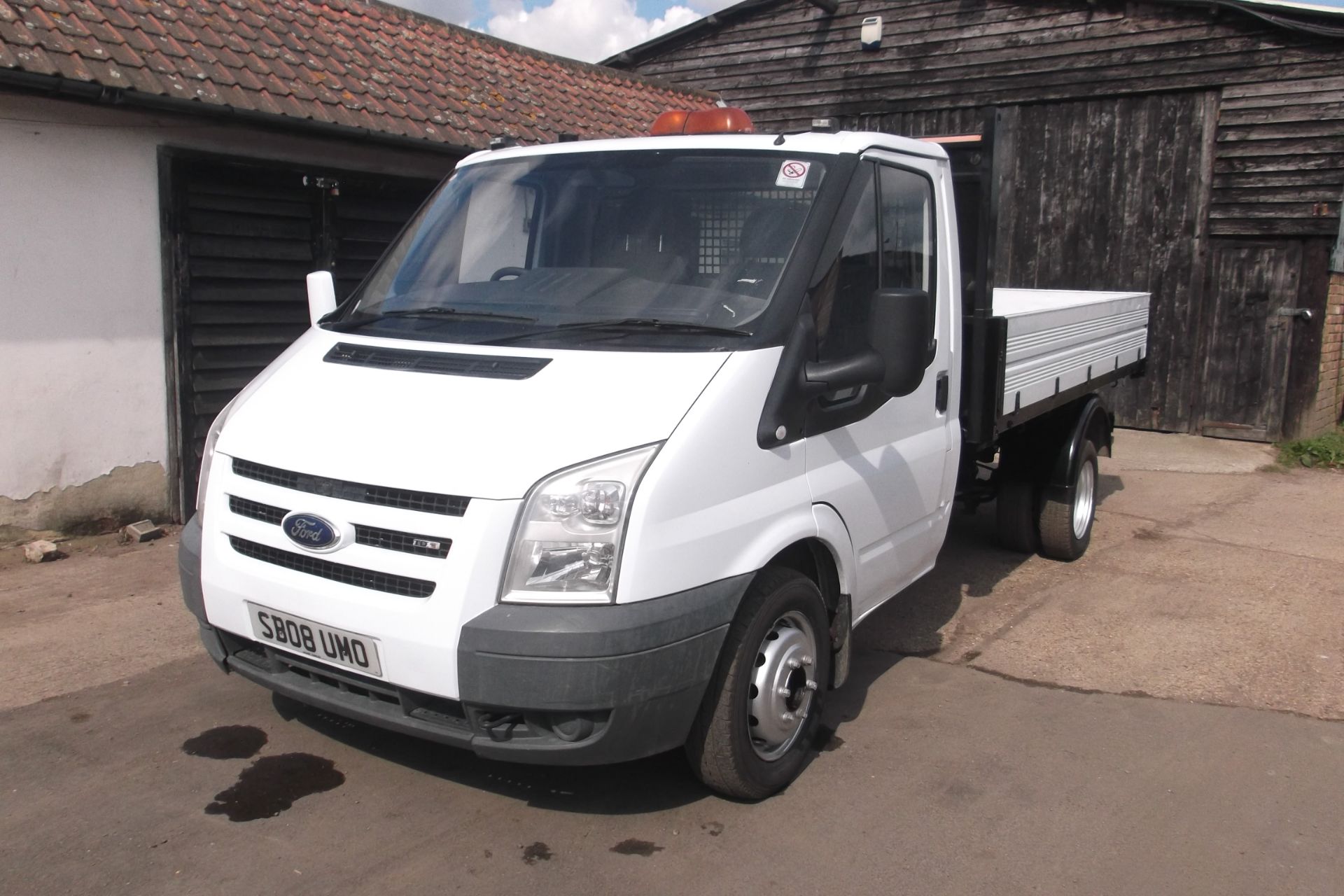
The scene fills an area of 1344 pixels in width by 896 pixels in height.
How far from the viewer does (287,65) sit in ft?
26.1

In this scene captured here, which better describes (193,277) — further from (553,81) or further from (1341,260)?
(1341,260)

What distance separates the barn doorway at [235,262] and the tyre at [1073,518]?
5.38m

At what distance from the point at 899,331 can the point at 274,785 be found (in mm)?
2607

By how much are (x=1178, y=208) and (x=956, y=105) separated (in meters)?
2.82

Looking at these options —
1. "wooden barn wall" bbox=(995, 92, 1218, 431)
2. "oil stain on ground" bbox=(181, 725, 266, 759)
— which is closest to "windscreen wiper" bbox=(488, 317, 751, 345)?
"oil stain on ground" bbox=(181, 725, 266, 759)

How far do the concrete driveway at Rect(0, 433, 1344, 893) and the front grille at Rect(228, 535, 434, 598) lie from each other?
2.75 ft

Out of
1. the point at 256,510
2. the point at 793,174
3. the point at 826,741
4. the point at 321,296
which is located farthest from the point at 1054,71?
the point at 256,510

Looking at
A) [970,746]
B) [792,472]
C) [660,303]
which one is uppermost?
[660,303]

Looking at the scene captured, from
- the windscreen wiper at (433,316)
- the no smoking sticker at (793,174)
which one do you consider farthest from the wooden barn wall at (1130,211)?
the windscreen wiper at (433,316)

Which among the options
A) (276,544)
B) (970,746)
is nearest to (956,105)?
(970,746)

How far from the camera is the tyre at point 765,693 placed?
3.39 m

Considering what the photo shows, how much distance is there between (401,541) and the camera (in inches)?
123

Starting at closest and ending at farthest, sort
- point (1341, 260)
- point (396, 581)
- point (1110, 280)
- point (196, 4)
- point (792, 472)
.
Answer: point (396, 581) → point (792, 472) → point (196, 4) → point (1341, 260) → point (1110, 280)

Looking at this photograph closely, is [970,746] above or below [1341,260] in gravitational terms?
below
